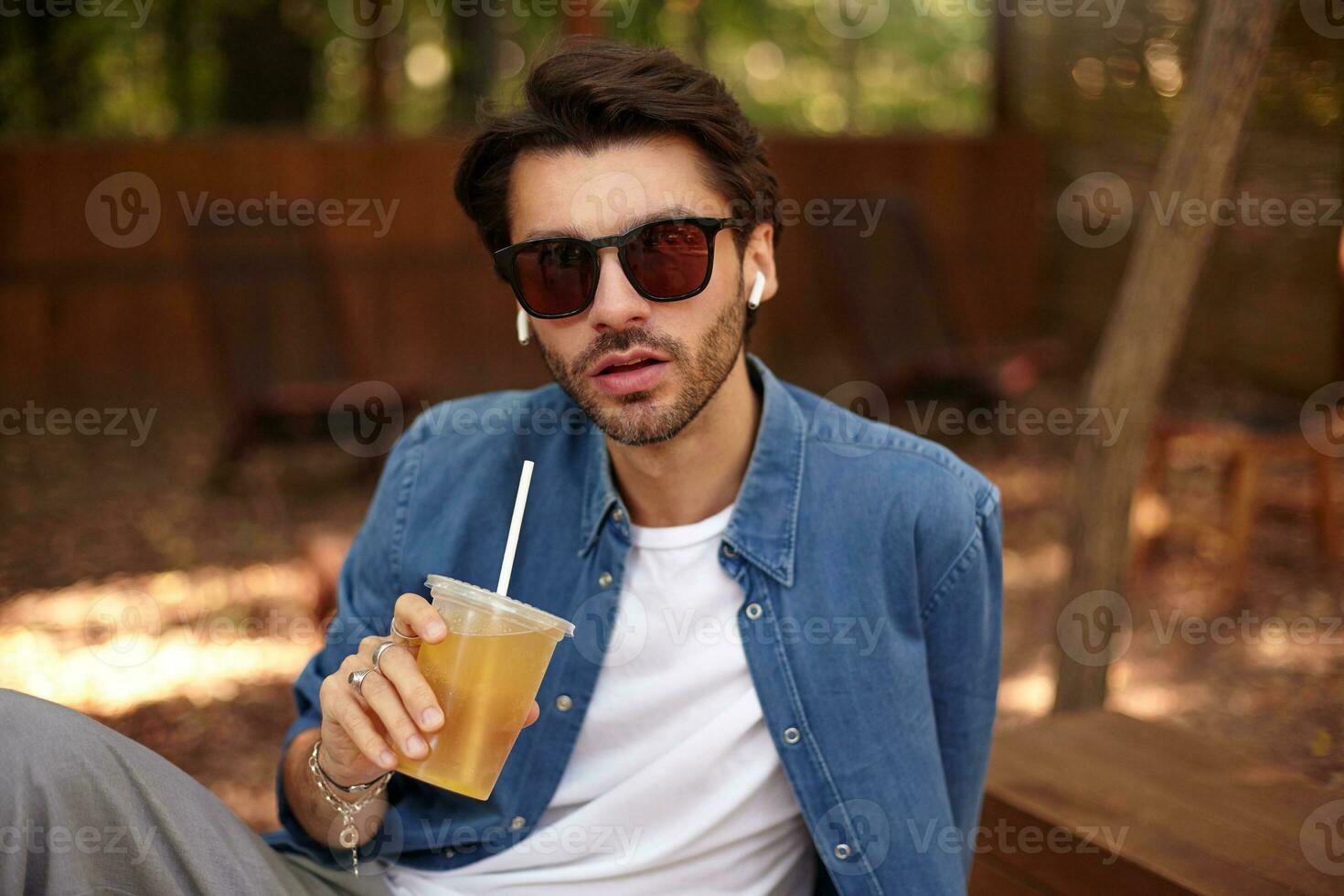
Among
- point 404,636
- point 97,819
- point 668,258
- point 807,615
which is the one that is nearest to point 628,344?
point 668,258

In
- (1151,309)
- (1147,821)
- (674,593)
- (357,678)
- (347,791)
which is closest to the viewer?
(357,678)

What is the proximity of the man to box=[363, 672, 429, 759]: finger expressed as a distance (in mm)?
305

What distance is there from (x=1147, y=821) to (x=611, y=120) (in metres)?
1.57

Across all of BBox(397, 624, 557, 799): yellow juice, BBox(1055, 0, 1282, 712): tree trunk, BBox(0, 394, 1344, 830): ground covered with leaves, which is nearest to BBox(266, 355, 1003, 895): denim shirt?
BBox(397, 624, 557, 799): yellow juice

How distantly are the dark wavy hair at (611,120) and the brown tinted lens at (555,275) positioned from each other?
0.19m

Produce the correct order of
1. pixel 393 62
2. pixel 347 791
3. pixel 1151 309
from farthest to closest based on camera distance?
pixel 393 62 → pixel 1151 309 → pixel 347 791

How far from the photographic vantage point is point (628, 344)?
78.7 inches

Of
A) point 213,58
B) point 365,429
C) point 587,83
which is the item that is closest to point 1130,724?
point 587,83

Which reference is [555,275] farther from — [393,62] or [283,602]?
[393,62]

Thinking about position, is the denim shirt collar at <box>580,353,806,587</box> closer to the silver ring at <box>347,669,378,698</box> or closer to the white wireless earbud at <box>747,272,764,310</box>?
the white wireless earbud at <box>747,272,764,310</box>

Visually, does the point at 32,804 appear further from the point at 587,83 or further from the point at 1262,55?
the point at 1262,55

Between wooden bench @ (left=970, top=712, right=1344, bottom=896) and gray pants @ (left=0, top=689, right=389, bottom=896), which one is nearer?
gray pants @ (left=0, top=689, right=389, bottom=896)

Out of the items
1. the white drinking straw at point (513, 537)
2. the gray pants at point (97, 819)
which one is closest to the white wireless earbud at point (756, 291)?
the white drinking straw at point (513, 537)

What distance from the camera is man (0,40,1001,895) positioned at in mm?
1960
